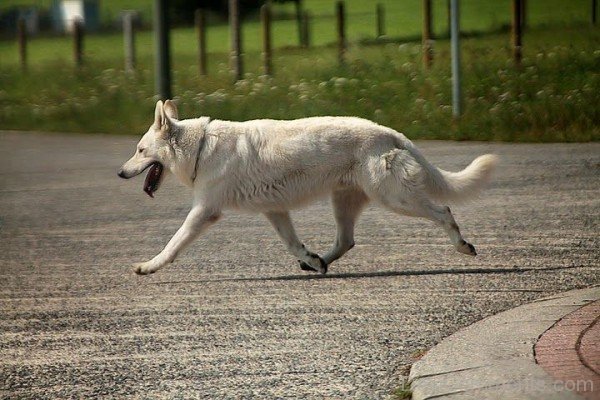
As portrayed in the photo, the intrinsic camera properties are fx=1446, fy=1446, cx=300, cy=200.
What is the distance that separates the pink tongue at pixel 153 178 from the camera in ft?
31.8

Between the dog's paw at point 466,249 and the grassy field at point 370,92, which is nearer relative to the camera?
the dog's paw at point 466,249

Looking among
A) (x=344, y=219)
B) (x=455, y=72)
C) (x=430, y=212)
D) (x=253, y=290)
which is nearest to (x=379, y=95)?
(x=455, y=72)

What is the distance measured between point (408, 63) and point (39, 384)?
17.9 metres

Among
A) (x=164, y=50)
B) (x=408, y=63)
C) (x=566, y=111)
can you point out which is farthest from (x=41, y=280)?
(x=408, y=63)

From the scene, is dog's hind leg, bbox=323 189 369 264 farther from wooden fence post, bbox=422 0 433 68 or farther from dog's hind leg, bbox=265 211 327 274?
wooden fence post, bbox=422 0 433 68

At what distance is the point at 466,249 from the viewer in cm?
941

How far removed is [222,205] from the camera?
31.2 feet

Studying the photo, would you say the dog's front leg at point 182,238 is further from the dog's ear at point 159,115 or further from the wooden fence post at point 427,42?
the wooden fence post at point 427,42

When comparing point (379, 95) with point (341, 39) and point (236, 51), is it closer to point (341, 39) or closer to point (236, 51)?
point (236, 51)

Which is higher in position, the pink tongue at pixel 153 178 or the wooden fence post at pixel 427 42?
the pink tongue at pixel 153 178

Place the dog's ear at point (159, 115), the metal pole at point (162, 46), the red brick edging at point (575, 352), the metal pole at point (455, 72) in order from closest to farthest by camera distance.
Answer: the red brick edging at point (575, 352)
the dog's ear at point (159, 115)
the metal pole at point (455, 72)
the metal pole at point (162, 46)

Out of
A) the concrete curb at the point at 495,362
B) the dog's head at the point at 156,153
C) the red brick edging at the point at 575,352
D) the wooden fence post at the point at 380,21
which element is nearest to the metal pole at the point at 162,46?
the dog's head at the point at 156,153

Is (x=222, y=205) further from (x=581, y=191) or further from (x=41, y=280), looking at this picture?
(x=581, y=191)

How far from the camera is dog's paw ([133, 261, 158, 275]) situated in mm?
9250
